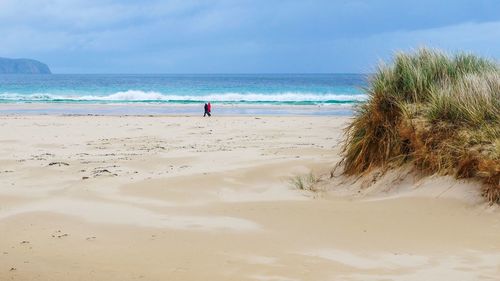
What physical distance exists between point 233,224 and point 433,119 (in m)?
2.69

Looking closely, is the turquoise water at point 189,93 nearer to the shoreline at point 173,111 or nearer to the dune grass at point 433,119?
the dune grass at point 433,119

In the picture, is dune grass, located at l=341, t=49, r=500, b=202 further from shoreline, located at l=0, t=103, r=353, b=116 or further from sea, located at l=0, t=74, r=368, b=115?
shoreline, located at l=0, t=103, r=353, b=116

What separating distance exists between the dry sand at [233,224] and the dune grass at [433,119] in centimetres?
26

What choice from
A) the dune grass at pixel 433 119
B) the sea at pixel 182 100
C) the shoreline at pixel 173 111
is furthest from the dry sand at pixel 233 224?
the shoreline at pixel 173 111

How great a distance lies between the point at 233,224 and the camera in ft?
18.2

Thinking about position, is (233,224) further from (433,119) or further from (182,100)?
(182,100)

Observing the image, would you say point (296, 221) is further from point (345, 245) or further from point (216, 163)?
point (216, 163)

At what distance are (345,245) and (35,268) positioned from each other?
2.36m

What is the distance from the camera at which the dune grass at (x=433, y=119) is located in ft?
19.6

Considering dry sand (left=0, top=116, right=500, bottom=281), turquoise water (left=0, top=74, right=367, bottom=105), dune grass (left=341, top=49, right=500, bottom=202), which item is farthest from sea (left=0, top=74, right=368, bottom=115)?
dry sand (left=0, top=116, right=500, bottom=281)

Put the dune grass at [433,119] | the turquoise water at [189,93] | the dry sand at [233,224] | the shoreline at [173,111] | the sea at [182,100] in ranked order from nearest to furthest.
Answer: the dry sand at [233,224]
the dune grass at [433,119]
the shoreline at [173,111]
the sea at [182,100]
the turquoise water at [189,93]

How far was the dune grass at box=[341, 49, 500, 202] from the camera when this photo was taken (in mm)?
5961

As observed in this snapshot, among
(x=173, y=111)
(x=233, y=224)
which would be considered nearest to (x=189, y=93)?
(x=173, y=111)

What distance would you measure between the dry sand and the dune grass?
0.86ft
